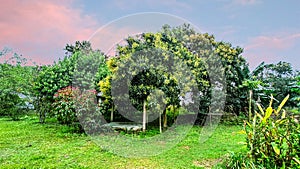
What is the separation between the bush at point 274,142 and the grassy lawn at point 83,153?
1.95 meters

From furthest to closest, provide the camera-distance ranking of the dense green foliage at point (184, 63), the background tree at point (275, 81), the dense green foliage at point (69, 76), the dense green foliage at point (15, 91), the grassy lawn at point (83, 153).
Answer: the dense green foliage at point (15, 91) < the background tree at point (275, 81) < the dense green foliage at point (69, 76) < the dense green foliage at point (184, 63) < the grassy lawn at point (83, 153)

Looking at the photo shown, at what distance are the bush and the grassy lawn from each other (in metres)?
1.95

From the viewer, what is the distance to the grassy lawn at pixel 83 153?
466 cm

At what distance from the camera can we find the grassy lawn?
466 centimetres

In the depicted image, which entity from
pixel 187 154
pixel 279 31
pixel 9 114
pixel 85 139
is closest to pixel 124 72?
pixel 85 139

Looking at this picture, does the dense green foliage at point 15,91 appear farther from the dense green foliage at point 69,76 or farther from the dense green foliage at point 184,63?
the dense green foliage at point 184,63

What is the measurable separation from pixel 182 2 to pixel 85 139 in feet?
16.1

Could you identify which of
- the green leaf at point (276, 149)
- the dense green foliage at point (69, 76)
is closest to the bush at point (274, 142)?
the green leaf at point (276, 149)

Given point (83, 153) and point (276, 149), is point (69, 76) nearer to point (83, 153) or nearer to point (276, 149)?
point (83, 153)

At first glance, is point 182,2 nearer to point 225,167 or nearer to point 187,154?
point 187,154

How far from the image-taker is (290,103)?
1120 centimetres

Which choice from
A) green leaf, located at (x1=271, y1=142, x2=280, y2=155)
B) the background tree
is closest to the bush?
green leaf, located at (x1=271, y1=142, x2=280, y2=155)

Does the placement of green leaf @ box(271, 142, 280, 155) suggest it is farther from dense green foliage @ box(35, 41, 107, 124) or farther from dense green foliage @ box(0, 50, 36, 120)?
dense green foliage @ box(0, 50, 36, 120)

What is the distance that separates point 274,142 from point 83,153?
156 inches
